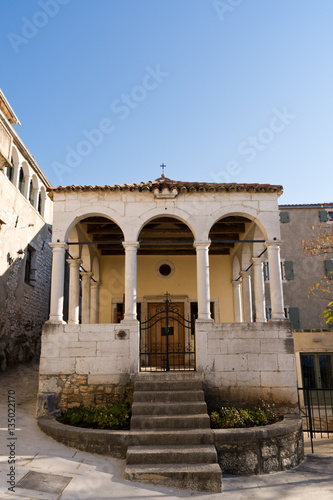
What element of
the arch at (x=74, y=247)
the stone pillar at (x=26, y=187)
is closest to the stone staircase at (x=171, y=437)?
the arch at (x=74, y=247)

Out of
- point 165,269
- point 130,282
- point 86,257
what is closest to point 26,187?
point 86,257

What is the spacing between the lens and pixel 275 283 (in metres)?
9.40

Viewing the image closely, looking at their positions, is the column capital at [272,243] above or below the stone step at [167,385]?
above

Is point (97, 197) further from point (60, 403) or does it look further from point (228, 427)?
point (228, 427)

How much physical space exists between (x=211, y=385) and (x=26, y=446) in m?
3.91

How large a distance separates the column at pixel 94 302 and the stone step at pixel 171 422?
6193 mm

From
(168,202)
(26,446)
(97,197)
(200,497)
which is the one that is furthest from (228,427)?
(97,197)

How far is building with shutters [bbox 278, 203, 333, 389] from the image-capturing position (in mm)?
16594

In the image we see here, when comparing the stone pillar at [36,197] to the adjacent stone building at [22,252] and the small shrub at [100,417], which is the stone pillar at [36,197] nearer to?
the adjacent stone building at [22,252]

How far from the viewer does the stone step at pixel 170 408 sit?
747 centimetres

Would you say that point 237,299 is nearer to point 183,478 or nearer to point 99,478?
point 183,478

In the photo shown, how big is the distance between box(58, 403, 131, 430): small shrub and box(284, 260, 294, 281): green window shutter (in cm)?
1244

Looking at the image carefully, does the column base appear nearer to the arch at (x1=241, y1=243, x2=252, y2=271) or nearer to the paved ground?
the paved ground

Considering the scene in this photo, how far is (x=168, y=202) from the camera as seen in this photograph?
991cm
